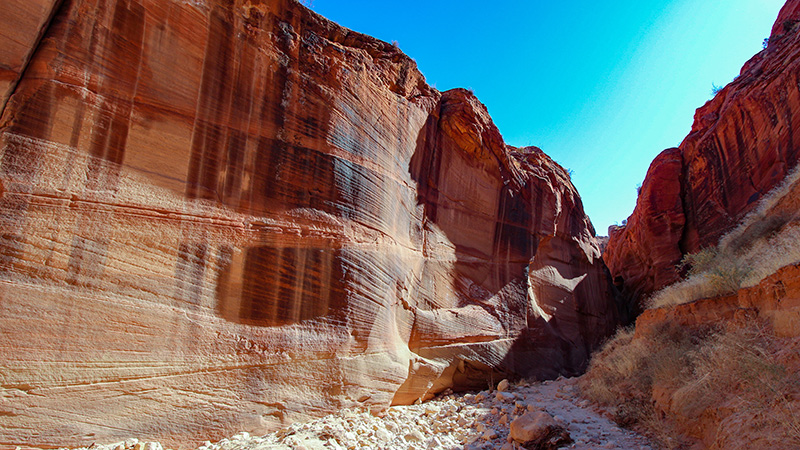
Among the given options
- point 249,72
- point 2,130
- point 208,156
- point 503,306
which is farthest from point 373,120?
point 503,306

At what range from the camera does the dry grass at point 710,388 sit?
435cm

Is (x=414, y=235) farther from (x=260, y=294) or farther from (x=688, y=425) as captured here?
(x=688, y=425)

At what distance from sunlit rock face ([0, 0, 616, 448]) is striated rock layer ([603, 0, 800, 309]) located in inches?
572

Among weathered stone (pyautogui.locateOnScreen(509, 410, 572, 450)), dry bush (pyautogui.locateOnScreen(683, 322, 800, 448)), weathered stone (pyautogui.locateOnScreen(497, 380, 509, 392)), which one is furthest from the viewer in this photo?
weathered stone (pyautogui.locateOnScreen(497, 380, 509, 392))

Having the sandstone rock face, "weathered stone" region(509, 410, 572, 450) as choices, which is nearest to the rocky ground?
"weathered stone" region(509, 410, 572, 450)

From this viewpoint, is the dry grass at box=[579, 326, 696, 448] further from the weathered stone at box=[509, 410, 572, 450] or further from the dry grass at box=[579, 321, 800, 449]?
the weathered stone at box=[509, 410, 572, 450]

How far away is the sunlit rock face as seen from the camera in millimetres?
5535

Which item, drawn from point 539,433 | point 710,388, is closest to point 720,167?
point 710,388

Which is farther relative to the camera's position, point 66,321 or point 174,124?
point 174,124

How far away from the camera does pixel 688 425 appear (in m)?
5.84

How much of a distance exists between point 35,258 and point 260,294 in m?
3.28

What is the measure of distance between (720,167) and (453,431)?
19.8m

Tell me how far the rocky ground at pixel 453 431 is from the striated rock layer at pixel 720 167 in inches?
552

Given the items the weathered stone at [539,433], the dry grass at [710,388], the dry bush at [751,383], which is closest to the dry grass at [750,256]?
the dry grass at [710,388]
